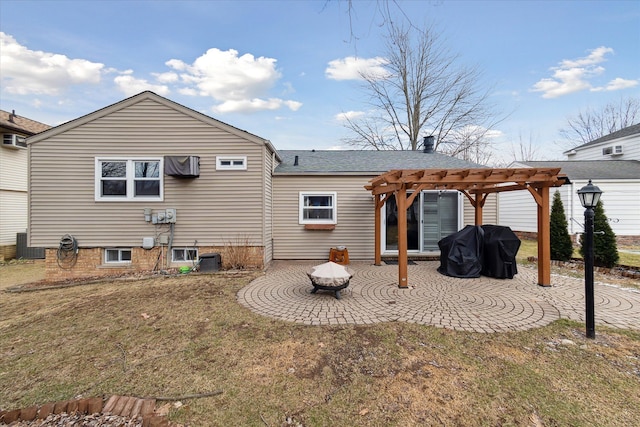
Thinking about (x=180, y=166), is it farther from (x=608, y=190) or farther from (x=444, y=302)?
(x=608, y=190)

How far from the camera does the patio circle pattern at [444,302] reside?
13.0ft

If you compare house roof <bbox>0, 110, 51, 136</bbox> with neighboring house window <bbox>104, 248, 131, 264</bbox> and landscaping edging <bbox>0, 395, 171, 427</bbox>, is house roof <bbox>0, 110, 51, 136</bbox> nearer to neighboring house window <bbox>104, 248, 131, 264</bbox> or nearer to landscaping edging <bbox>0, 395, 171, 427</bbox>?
neighboring house window <bbox>104, 248, 131, 264</bbox>

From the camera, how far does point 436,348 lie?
3189 mm

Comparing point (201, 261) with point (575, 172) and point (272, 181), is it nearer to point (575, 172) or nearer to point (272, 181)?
point (272, 181)

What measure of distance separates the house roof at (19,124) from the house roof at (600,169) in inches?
936

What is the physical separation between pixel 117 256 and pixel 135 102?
167 inches

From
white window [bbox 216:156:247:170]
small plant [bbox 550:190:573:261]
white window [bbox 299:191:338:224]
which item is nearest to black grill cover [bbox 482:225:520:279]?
small plant [bbox 550:190:573:261]

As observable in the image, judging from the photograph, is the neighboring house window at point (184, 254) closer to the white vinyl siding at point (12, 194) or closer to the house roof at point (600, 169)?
the white vinyl siding at point (12, 194)

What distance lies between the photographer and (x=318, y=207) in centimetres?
878

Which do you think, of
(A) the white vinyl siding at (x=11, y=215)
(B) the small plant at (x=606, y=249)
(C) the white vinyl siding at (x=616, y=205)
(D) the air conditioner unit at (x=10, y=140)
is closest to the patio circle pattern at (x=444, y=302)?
(B) the small plant at (x=606, y=249)

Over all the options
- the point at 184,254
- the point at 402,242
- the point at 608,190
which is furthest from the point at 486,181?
the point at 608,190

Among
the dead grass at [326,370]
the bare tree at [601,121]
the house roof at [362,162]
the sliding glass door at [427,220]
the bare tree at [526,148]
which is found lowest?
the dead grass at [326,370]

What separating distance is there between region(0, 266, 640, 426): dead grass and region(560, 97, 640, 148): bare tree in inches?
1224

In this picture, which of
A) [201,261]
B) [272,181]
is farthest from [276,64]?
[201,261]
